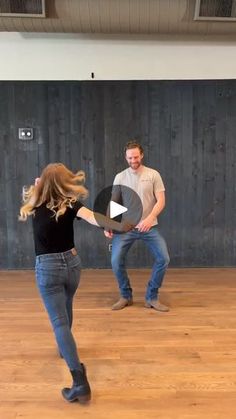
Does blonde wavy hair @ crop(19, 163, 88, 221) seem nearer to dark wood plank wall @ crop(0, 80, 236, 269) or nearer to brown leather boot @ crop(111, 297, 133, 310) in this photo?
brown leather boot @ crop(111, 297, 133, 310)

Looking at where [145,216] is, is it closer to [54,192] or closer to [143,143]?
[54,192]

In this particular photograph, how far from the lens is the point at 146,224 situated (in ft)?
12.5

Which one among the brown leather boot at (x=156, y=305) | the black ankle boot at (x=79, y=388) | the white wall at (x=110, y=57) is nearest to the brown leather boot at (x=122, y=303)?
the brown leather boot at (x=156, y=305)

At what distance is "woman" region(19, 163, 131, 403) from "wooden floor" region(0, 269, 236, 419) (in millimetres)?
261

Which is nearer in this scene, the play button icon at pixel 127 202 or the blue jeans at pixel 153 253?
the play button icon at pixel 127 202

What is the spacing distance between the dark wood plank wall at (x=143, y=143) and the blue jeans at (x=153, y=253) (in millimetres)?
1387

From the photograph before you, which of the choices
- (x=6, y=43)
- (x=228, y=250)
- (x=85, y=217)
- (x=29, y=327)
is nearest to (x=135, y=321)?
(x=29, y=327)

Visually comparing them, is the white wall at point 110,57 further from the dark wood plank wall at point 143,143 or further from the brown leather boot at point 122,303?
the brown leather boot at point 122,303

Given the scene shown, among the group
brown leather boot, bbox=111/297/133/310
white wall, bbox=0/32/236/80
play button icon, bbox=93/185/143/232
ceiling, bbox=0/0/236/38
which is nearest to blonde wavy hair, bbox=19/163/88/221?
play button icon, bbox=93/185/143/232

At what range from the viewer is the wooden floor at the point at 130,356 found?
A: 253cm

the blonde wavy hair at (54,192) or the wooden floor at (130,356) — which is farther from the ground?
the blonde wavy hair at (54,192)

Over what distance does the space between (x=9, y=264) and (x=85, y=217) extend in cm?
324

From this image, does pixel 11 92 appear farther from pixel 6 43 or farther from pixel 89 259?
pixel 89 259

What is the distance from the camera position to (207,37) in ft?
16.8
